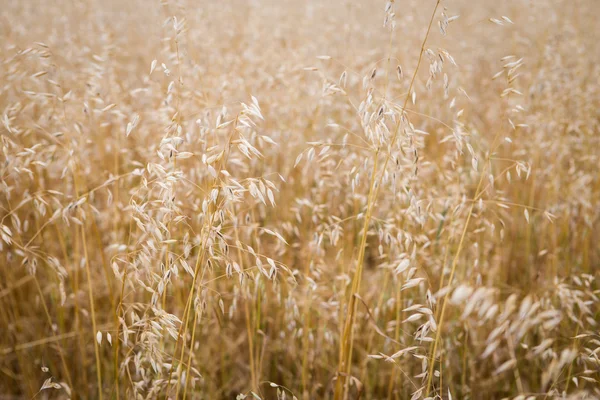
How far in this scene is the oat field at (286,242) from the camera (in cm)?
138

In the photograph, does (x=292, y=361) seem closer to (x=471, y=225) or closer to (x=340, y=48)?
(x=471, y=225)

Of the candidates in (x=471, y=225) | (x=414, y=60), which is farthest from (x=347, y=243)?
(x=414, y=60)

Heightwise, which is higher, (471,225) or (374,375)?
(471,225)

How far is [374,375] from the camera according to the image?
6.60 feet

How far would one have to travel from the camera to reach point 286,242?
127cm

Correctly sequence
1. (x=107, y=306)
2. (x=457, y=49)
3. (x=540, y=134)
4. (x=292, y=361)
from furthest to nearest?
(x=457, y=49) → (x=540, y=134) → (x=107, y=306) → (x=292, y=361)

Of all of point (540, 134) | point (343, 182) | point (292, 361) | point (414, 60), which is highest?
point (414, 60)

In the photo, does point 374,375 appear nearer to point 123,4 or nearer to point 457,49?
point 457,49

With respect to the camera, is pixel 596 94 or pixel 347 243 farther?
pixel 596 94

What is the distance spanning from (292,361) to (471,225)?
1.39m

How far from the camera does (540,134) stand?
296 cm

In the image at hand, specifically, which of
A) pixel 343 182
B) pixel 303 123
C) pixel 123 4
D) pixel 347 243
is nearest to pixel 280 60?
pixel 303 123

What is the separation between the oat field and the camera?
4.51 ft

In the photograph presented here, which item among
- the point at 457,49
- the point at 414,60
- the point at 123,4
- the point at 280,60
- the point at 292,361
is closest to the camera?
the point at 292,361
